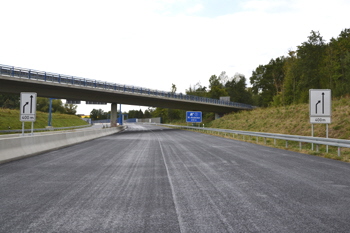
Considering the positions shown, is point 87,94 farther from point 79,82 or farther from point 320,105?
point 320,105

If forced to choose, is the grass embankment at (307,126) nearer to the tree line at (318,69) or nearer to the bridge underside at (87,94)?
the bridge underside at (87,94)

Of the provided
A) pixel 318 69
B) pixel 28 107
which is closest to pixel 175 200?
pixel 28 107

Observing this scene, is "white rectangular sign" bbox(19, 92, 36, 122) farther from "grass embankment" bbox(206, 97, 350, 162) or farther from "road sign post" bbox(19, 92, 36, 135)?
"grass embankment" bbox(206, 97, 350, 162)

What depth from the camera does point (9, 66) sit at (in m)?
30.0

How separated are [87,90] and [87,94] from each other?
117 inches

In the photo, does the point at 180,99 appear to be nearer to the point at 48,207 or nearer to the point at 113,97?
the point at 113,97

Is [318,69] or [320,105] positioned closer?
[320,105]

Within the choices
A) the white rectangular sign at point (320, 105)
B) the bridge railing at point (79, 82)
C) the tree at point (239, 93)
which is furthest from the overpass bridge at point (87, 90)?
the tree at point (239, 93)

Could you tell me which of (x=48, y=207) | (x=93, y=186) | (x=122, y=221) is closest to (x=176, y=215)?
(x=122, y=221)

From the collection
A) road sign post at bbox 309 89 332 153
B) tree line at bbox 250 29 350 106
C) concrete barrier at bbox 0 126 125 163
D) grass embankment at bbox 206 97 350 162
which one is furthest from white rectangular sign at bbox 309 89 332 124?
tree line at bbox 250 29 350 106

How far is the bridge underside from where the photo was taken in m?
32.5

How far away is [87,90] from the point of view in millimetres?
39906

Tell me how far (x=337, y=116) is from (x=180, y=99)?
32245mm

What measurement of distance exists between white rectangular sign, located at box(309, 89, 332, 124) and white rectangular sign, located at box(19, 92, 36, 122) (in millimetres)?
15439
